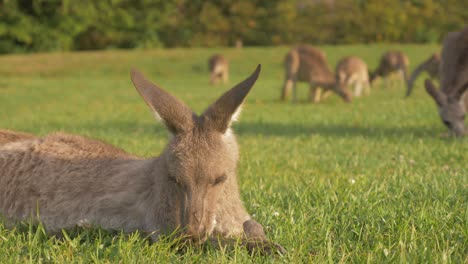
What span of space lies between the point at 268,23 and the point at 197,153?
65757 mm

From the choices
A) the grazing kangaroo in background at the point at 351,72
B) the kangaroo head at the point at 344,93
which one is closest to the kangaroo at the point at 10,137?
the kangaroo head at the point at 344,93

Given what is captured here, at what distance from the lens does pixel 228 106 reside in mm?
3809

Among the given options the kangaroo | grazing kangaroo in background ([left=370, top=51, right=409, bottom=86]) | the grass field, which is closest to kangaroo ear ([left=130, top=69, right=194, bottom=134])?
the grass field

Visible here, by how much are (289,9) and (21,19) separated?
94.6 ft

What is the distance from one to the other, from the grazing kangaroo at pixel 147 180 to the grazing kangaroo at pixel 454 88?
7161mm

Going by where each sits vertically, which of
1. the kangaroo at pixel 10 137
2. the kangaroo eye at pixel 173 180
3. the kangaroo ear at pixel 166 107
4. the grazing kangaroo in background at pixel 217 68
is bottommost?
the grazing kangaroo in background at pixel 217 68

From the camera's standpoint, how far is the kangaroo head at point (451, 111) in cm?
1040

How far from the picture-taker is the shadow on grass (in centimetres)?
1086

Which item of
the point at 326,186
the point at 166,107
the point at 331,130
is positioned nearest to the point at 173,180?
the point at 166,107

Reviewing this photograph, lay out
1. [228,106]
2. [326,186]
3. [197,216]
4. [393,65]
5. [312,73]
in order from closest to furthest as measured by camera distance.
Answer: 1. [197,216]
2. [228,106]
3. [326,186]
4. [312,73]
5. [393,65]

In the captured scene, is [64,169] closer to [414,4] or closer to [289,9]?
[289,9]

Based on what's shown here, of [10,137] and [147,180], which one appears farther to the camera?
[10,137]

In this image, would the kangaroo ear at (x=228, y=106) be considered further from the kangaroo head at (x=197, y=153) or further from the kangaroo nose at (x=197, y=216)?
the kangaroo nose at (x=197, y=216)

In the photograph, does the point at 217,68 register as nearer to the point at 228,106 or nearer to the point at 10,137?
the point at 10,137
